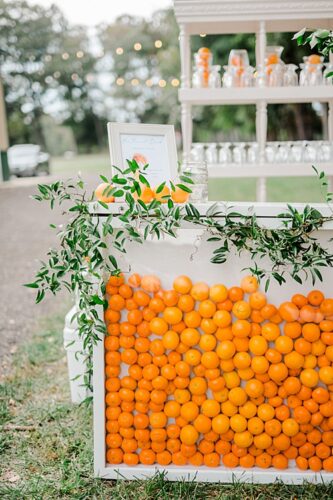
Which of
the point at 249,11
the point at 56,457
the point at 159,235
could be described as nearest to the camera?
the point at 159,235

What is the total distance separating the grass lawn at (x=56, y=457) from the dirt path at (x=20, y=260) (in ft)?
1.80

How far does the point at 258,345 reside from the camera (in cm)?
197

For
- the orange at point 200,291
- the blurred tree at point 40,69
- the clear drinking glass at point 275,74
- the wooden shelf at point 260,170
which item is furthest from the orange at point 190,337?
the blurred tree at point 40,69

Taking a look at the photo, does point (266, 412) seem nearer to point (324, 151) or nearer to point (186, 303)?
point (186, 303)

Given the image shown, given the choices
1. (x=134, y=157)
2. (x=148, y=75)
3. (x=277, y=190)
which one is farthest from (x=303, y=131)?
(x=134, y=157)

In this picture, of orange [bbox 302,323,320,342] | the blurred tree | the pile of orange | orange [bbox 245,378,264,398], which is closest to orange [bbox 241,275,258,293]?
the pile of orange

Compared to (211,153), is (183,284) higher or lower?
lower

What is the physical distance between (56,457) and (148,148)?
1414 mm

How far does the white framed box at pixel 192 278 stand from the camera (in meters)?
1.98

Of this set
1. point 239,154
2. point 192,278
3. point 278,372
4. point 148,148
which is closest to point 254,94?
point 239,154

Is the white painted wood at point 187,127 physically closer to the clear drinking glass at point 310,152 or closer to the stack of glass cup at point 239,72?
the stack of glass cup at point 239,72

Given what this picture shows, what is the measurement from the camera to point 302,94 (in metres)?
3.32

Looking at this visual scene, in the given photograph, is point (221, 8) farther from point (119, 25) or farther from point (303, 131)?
point (119, 25)

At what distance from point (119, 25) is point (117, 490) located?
27.9 m
